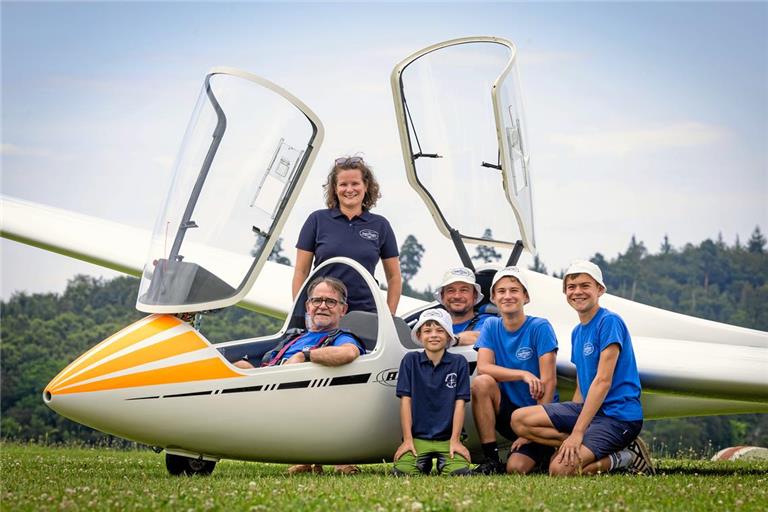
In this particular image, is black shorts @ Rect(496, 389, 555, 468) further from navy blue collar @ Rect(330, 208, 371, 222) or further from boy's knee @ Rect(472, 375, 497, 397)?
navy blue collar @ Rect(330, 208, 371, 222)

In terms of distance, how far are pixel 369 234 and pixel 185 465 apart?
230cm

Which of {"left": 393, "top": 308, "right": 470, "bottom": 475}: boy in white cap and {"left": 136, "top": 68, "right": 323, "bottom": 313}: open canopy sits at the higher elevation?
{"left": 136, "top": 68, "right": 323, "bottom": 313}: open canopy

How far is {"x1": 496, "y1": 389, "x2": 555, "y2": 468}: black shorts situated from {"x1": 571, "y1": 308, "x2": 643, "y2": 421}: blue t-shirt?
55 cm

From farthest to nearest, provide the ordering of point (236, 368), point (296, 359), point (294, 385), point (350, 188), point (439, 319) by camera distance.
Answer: point (350, 188)
point (439, 319)
point (296, 359)
point (294, 385)
point (236, 368)

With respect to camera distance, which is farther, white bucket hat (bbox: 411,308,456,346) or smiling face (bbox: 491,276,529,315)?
smiling face (bbox: 491,276,529,315)

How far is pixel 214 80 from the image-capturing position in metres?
6.77

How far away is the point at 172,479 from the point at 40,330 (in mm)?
60006

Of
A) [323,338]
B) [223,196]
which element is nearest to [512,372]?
[323,338]

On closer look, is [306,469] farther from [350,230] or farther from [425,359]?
[350,230]

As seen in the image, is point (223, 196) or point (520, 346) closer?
point (223, 196)

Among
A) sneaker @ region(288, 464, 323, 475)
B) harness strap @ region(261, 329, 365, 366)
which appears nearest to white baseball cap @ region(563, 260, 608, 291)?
harness strap @ region(261, 329, 365, 366)

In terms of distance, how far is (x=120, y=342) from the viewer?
6.38 metres

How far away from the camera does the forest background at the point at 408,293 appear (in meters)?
48.9

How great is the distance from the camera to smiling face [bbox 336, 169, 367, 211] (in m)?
7.61
